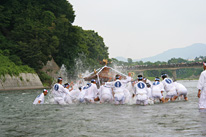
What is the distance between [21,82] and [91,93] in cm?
2751

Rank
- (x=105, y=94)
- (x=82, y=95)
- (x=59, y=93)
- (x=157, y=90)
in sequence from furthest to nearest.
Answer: (x=82, y=95)
(x=105, y=94)
(x=59, y=93)
(x=157, y=90)

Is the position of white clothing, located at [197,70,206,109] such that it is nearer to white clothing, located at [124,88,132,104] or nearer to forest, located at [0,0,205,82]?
white clothing, located at [124,88,132,104]

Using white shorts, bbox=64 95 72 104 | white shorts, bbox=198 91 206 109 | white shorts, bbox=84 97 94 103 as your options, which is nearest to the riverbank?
white shorts, bbox=64 95 72 104

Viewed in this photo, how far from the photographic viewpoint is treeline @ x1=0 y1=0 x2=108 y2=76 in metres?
48.6

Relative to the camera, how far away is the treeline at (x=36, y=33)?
48.6 m

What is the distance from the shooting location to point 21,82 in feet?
144

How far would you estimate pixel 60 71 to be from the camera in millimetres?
60094

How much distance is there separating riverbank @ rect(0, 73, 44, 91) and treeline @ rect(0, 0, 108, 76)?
9.12 ft

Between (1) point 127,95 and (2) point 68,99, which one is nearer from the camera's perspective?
(1) point 127,95

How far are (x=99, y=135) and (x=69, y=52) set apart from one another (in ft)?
181

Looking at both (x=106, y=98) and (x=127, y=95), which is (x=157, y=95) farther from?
(x=106, y=98)

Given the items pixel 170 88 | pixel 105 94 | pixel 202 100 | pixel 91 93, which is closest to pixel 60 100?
pixel 91 93

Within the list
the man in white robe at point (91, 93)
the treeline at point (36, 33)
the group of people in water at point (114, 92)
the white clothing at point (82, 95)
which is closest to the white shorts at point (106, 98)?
the group of people in water at point (114, 92)

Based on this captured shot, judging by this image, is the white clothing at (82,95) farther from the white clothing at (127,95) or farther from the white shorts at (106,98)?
the white clothing at (127,95)
